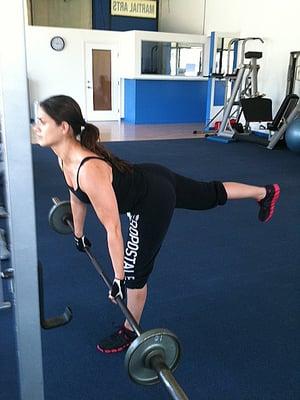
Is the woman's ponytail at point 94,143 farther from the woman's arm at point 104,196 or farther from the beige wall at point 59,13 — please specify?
the beige wall at point 59,13

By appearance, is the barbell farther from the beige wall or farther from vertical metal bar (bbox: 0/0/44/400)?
the beige wall

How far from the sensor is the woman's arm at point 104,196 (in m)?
1.27

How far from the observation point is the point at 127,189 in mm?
1423

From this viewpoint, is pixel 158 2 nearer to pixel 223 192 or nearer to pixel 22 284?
pixel 223 192

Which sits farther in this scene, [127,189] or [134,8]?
[134,8]

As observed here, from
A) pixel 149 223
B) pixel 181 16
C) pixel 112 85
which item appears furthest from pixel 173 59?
pixel 149 223

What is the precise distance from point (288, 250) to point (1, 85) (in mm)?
2394

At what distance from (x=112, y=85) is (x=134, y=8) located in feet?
6.53

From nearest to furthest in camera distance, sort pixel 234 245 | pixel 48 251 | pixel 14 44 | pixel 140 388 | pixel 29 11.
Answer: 1. pixel 14 44
2. pixel 140 388
3. pixel 48 251
4. pixel 234 245
5. pixel 29 11

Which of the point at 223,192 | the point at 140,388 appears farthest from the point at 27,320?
the point at 223,192

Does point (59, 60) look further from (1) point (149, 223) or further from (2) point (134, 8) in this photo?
(1) point (149, 223)

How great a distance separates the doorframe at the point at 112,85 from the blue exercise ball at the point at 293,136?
4.55m

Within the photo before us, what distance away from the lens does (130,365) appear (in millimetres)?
959

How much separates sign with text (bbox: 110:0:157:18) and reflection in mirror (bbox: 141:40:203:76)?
3.52ft
